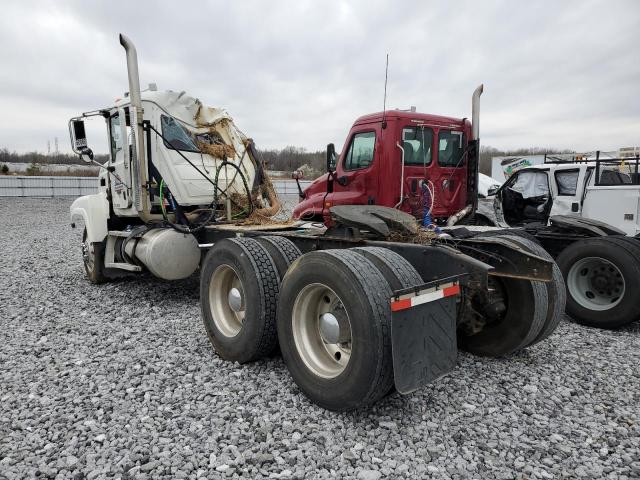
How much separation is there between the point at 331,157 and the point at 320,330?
3953 millimetres

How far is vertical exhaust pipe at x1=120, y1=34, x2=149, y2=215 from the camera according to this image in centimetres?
571

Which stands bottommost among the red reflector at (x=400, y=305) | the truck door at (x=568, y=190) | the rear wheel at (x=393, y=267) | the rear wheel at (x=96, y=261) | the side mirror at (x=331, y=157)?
the rear wheel at (x=96, y=261)

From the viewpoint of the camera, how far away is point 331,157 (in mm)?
6855

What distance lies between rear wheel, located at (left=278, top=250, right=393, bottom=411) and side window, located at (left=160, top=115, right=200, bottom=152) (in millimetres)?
3598

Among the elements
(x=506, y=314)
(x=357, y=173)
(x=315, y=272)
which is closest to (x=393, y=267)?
(x=315, y=272)

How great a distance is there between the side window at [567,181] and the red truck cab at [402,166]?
1.55 m

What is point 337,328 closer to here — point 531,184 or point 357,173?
point 357,173

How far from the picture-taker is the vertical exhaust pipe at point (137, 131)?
5.71m

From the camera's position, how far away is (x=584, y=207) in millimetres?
7047

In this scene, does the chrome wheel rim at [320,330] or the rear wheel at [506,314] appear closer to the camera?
the chrome wheel rim at [320,330]

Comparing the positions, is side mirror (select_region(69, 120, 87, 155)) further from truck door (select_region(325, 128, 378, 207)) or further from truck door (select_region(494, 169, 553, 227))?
truck door (select_region(494, 169, 553, 227))

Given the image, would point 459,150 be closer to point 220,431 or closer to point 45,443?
point 220,431

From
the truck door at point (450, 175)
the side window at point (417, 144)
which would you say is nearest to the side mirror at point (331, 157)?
the side window at point (417, 144)

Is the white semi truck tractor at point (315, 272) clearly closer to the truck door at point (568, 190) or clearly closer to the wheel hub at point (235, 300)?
the wheel hub at point (235, 300)
